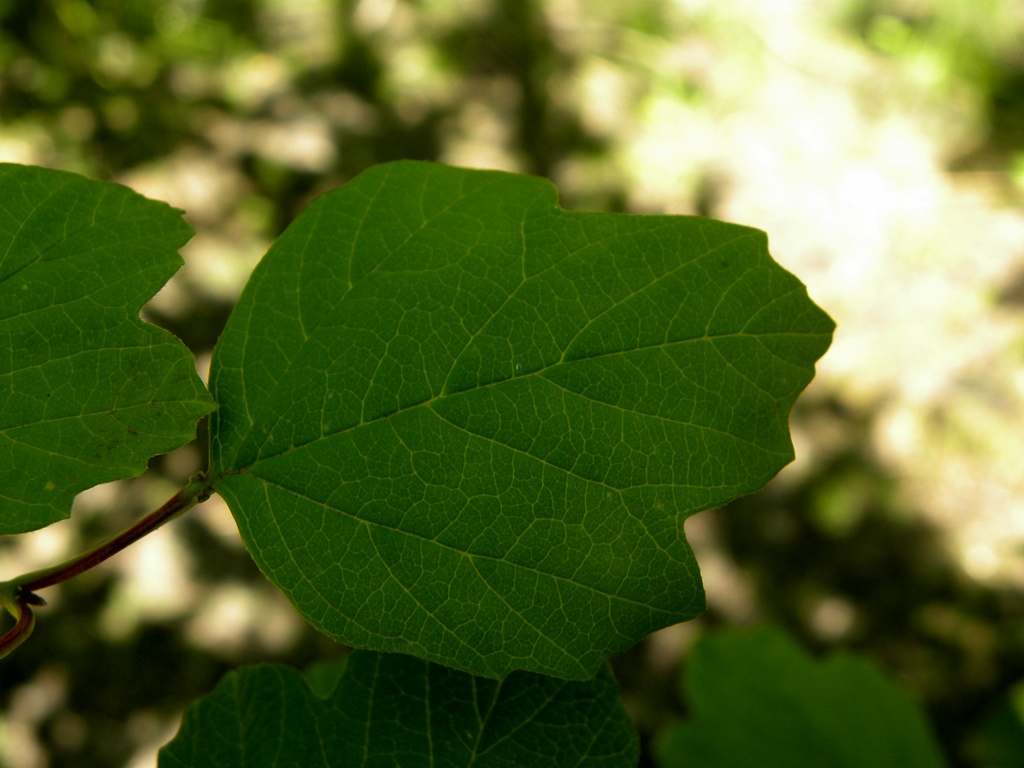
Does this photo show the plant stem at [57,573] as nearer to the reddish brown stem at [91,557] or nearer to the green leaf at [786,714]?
the reddish brown stem at [91,557]

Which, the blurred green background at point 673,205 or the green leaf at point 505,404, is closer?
the green leaf at point 505,404

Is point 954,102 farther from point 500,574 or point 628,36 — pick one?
point 500,574

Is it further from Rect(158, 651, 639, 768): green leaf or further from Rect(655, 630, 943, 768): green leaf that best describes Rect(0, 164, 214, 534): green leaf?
Rect(655, 630, 943, 768): green leaf

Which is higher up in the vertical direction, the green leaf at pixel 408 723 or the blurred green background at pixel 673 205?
the green leaf at pixel 408 723

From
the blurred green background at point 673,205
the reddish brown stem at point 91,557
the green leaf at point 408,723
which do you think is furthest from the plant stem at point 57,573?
the blurred green background at point 673,205

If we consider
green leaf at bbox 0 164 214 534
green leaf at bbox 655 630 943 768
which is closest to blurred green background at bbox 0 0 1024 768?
green leaf at bbox 655 630 943 768

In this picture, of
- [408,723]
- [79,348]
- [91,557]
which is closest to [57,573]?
[91,557]
